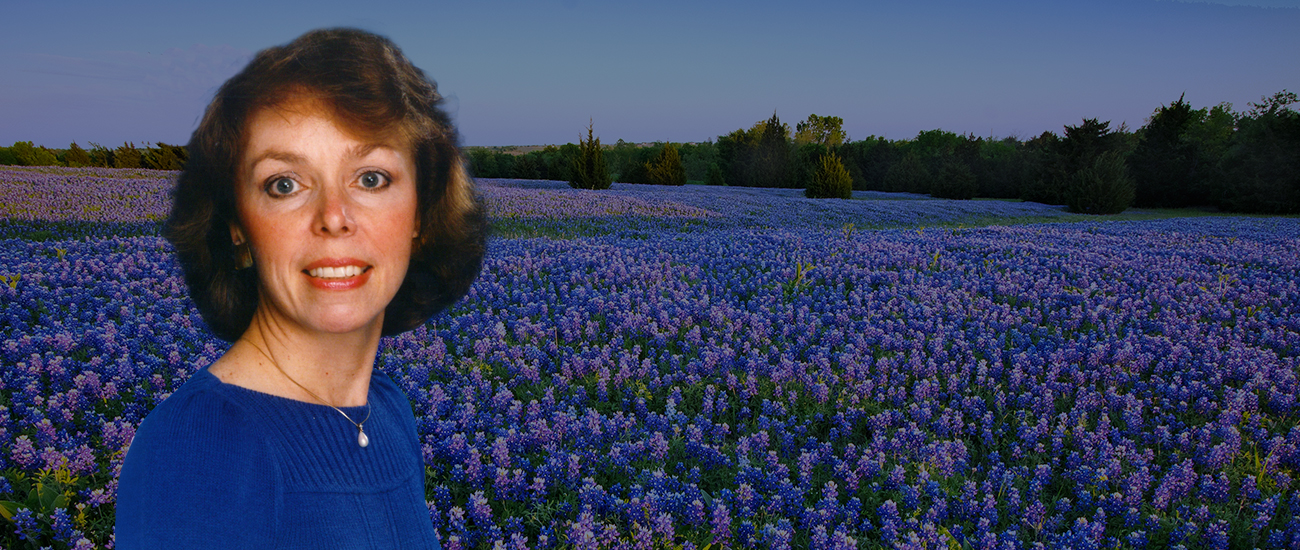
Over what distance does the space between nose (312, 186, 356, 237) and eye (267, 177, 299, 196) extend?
7cm

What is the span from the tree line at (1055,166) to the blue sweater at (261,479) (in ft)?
98.0

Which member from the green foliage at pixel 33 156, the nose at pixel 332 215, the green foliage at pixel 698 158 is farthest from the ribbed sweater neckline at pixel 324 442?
the green foliage at pixel 698 158

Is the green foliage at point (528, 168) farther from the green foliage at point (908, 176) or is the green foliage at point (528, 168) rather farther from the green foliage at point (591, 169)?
the green foliage at point (908, 176)

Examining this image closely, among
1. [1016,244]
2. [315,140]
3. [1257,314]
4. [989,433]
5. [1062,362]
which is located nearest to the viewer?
[315,140]

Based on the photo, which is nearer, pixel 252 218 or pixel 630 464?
pixel 252 218

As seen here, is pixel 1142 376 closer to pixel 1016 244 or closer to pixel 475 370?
pixel 475 370

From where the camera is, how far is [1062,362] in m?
5.64

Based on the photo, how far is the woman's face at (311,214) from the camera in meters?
1.43

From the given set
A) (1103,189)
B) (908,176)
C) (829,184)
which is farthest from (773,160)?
(1103,189)

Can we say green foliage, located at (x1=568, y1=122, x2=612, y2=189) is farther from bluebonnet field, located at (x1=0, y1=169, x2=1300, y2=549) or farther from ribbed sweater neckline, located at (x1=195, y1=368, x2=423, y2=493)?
ribbed sweater neckline, located at (x1=195, y1=368, x2=423, y2=493)

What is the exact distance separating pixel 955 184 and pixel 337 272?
2157 inches

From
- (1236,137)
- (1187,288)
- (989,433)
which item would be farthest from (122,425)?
(1236,137)

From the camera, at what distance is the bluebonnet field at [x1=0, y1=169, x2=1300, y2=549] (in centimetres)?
327

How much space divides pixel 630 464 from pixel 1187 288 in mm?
9249
